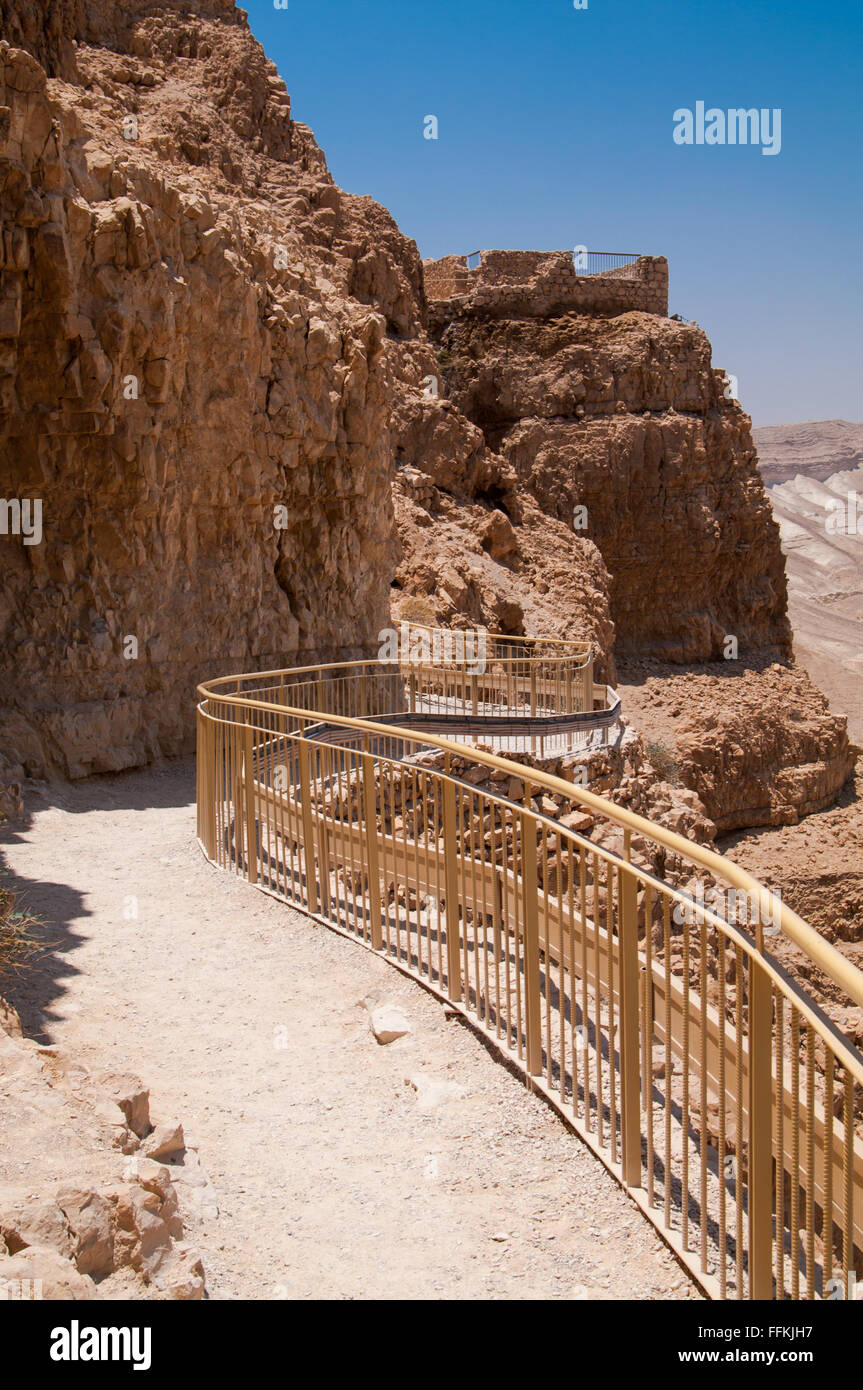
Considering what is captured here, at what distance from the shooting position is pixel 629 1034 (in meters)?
3.97

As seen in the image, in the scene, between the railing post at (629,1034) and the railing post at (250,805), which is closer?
the railing post at (629,1034)

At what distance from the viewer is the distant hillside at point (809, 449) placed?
121562mm

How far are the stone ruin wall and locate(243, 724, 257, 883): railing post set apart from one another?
3189cm

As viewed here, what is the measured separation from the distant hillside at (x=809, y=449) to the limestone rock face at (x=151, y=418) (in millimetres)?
105755

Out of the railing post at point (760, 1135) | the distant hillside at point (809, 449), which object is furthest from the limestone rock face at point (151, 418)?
the distant hillside at point (809, 449)

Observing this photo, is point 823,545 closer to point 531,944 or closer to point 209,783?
point 209,783

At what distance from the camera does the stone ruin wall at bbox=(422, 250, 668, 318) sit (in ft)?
120

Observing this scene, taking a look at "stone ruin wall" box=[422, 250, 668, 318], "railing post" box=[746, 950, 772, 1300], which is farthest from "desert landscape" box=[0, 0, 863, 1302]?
"stone ruin wall" box=[422, 250, 668, 318]

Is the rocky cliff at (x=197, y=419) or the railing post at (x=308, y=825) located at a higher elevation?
the rocky cliff at (x=197, y=419)

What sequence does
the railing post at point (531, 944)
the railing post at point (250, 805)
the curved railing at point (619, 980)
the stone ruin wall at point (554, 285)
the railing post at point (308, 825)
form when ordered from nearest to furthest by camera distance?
the curved railing at point (619, 980), the railing post at point (531, 944), the railing post at point (308, 825), the railing post at point (250, 805), the stone ruin wall at point (554, 285)

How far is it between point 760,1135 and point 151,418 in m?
12.1

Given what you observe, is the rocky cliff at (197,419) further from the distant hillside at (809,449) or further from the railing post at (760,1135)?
the distant hillside at (809,449)

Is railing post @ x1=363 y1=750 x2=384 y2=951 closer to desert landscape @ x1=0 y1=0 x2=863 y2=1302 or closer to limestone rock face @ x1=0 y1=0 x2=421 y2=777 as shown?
desert landscape @ x1=0 y1=0 x2=863 y2=1302
